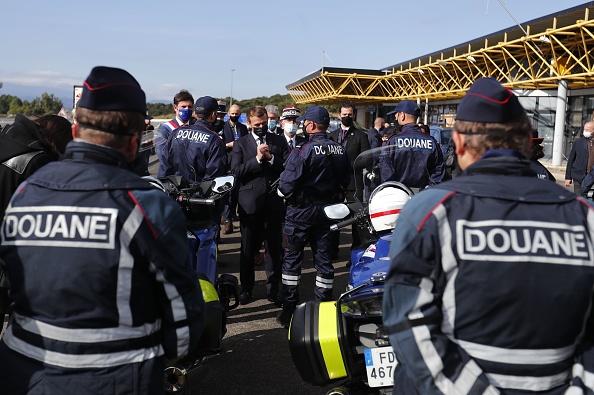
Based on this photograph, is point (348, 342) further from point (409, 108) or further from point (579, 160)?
point (579, 160)

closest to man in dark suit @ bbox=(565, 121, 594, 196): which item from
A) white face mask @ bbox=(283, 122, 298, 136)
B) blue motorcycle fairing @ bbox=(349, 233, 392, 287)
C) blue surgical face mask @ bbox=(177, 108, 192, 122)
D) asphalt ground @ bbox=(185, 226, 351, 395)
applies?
white face mask @ bbox=(283, 122, 298, 136)

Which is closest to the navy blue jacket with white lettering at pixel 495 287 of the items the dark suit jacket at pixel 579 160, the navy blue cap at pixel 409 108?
the navy blue cap at pixel 409 108

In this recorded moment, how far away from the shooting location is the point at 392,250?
6.14ft

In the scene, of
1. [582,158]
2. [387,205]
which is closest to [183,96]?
[387,205]

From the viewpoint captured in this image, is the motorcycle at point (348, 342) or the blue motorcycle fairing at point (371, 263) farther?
the blue motorcycle fairing at point (371, 263)

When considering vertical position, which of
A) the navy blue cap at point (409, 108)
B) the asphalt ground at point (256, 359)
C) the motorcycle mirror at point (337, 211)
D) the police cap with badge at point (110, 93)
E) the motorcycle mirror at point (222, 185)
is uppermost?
the navy blue cap at point (409, 108)

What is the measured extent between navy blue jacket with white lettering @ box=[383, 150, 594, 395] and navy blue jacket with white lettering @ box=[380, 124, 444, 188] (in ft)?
13.2

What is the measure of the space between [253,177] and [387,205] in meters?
2.71

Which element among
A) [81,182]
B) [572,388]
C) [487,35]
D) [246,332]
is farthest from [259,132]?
[487,35]

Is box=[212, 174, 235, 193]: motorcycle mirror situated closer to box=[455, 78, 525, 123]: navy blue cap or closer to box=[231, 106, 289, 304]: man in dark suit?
box=[231, 106, 289, 304]: man in dark suit

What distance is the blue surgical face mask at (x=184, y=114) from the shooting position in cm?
675

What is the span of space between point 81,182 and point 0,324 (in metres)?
2.06

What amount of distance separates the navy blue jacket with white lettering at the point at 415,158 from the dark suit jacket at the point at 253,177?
1256mm

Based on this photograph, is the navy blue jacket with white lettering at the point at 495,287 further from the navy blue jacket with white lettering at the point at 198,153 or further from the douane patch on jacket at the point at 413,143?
the douane patch on jacket at the point at 413,143
